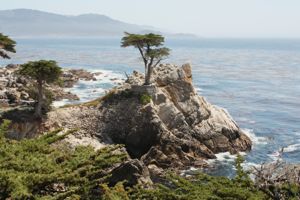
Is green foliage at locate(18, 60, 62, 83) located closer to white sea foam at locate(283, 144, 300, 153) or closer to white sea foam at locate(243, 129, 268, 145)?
white sea foam at locate(243, 129, 268, 145)

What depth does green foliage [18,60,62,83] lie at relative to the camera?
147 ft

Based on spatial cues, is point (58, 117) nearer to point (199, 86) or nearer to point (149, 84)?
point (149, 84)

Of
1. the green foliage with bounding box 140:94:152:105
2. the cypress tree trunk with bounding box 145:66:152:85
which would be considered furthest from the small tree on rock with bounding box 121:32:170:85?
the green foliage with bounding box 140:94:152:105

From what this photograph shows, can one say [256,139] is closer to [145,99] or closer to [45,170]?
[145,99]

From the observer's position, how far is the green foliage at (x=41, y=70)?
4472 cm

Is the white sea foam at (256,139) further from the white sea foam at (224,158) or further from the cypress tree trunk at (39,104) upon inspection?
the cypress tree trunk at (39,104)

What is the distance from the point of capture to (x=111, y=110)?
163ft

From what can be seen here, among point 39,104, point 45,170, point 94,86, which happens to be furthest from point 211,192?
point 94,86

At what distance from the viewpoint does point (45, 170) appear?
1784 centimetres

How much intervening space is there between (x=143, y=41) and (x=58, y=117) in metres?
13.3

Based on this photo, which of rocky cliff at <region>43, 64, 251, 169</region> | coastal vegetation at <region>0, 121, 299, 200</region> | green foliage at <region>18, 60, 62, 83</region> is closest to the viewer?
coastal vegetation at <region>0, 121, 299, 200</region>

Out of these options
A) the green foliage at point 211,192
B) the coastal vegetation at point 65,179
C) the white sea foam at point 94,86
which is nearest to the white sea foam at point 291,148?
the white sea foam at point 94,86

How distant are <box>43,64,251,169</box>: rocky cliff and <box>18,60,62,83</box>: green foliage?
4.26 metres

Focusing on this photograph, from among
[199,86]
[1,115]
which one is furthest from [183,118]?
[199,86]
